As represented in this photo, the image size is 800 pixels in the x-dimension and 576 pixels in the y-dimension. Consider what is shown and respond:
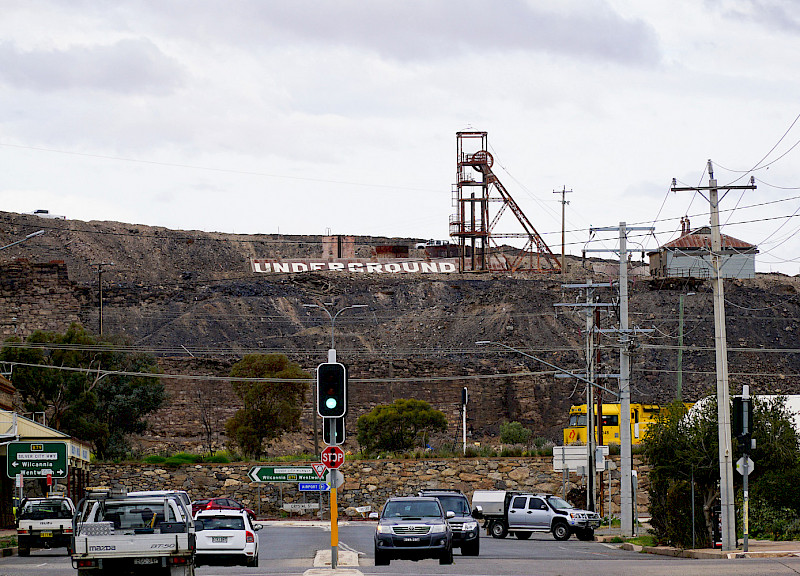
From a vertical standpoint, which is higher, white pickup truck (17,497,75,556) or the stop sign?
the stop sign

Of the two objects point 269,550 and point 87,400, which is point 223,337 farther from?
point 269,550

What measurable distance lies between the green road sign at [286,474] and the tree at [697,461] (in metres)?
20.4

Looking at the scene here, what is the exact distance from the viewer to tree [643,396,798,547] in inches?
1240

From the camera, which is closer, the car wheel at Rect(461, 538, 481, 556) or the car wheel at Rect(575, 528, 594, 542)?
the car wheel at Rect(461, 538, 481, 556)

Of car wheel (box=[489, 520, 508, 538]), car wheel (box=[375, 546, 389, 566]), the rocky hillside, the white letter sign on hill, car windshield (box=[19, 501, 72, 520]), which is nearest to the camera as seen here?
car wheel (box=[375, 546, 389, 566])

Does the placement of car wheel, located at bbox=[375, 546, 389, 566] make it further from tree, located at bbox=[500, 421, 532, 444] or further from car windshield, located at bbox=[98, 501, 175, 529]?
tree, located at bbox=[500, 421, 532, 444]

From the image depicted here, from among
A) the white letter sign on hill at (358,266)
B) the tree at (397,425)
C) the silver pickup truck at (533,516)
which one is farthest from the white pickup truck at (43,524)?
the white letter sign on hill at (358,266)

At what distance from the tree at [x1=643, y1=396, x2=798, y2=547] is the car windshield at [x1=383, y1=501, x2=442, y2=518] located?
8591 millimetres

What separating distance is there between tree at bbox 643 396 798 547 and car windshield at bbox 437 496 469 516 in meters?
5.57

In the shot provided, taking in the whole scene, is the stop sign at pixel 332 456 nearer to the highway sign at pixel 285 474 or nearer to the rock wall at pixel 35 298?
the highway sign at pixel 285 474

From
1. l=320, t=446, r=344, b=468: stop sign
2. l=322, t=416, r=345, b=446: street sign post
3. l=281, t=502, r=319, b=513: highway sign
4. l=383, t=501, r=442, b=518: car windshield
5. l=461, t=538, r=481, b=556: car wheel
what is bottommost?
l=281, t=502, r=319, b=513: highway sign

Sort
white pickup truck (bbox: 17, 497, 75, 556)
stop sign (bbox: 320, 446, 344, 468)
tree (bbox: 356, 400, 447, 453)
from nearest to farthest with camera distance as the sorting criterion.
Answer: stop sign (bbox: 320, 446, 344, 468), white pickup truck (bbox: 17, 497, 75, 556), tree (bbox: 356, 400, 447, 453)

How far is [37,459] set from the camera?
43.6 meters

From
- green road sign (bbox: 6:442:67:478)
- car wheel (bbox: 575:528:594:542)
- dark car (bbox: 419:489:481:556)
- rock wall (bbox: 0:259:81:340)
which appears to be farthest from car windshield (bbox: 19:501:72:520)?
rock wall (bbox: 0:259:81:340)
